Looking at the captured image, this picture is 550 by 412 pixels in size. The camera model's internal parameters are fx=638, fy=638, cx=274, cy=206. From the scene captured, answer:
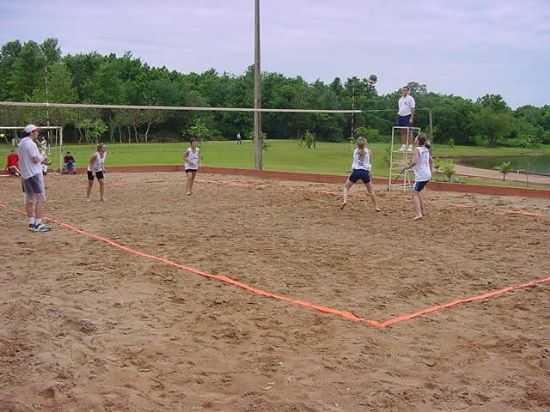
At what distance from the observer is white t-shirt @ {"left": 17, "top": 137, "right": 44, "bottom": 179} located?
9.07m

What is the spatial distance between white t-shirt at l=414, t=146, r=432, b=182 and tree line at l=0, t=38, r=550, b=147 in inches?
990

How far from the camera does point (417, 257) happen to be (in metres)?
7.69

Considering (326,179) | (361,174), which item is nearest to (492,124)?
(326,179)

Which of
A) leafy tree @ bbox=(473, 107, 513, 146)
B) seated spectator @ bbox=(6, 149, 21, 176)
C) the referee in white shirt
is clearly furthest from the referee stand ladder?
leafy tree @ bbox=(473, 107, 513, 146)

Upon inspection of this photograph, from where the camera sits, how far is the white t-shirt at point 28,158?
907cm

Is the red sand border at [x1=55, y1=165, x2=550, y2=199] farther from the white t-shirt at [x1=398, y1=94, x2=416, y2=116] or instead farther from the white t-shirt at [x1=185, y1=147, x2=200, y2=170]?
the white t-shirt at [x1=185, y1=147, x2=200, y2=170]

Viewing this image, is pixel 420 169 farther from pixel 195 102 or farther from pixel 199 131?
pixel 195 102

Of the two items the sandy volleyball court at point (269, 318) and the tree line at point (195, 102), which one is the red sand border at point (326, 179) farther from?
the tree line at point (195, 102)

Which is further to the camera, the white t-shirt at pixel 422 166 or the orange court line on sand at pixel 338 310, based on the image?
the white t-shirt at pixel 422 166

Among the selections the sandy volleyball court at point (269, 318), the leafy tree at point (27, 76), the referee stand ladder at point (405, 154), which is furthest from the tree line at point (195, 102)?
the sandy volleyball court at point (269, 318)

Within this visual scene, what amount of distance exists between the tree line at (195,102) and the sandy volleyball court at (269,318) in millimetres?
28148

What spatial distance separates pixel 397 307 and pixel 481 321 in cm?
71

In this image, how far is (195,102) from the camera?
64000mm

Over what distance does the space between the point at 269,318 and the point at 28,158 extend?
5.49 metres
